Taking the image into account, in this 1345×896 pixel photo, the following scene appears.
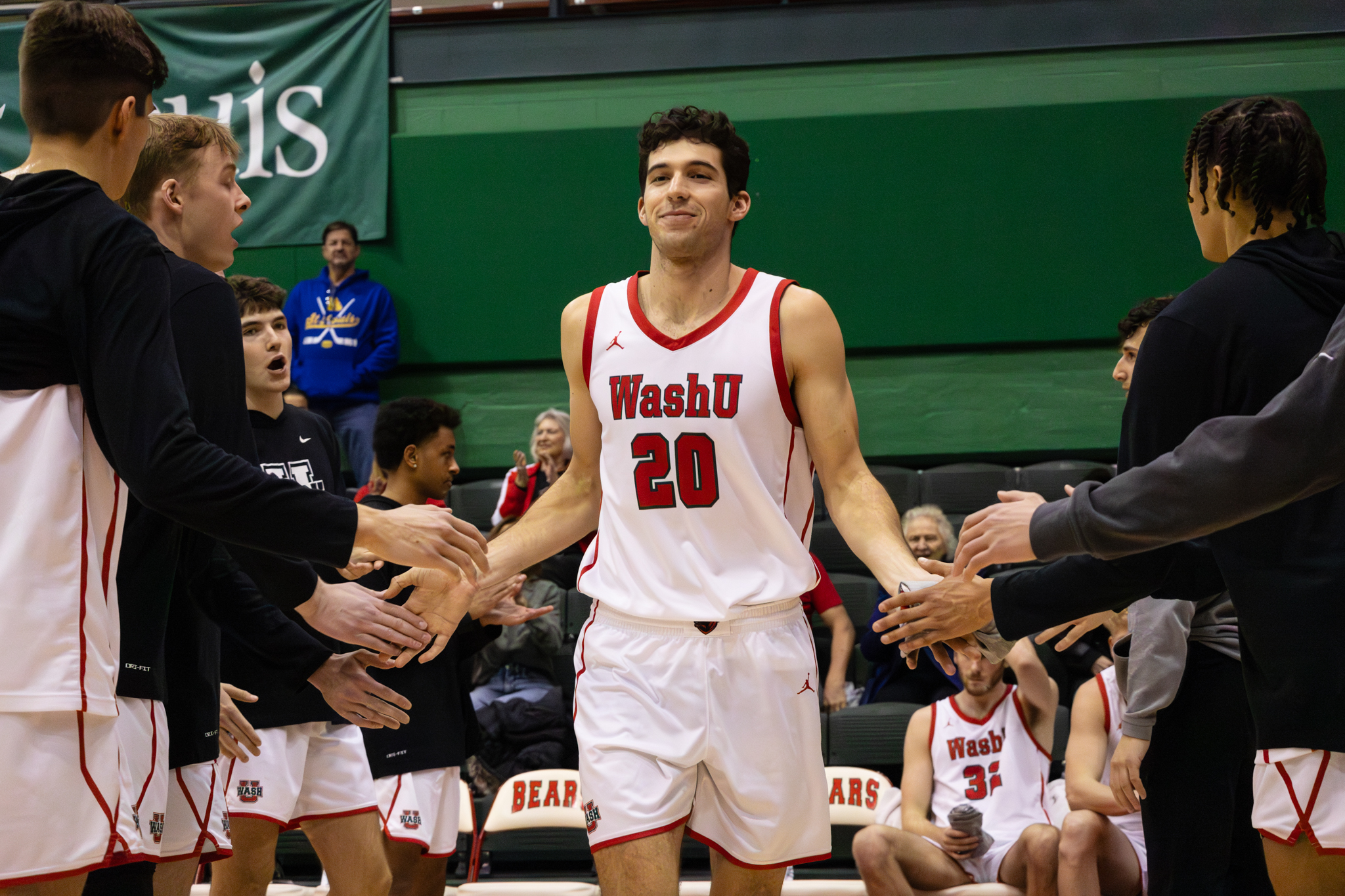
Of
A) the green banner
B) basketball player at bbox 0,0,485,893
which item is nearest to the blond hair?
basketball player at bbox 0,0,485,893

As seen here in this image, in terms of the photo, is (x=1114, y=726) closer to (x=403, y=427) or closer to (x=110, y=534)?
(x=403, y=427)

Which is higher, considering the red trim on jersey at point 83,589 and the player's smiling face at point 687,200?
the player's smiling face at point 687,200

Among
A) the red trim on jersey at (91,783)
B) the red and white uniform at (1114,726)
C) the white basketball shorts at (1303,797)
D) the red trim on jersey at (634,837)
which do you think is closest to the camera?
the red trim on jersey at (91,783)

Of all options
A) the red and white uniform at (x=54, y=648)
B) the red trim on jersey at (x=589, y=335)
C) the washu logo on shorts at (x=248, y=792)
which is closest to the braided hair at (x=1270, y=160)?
the red trim on jersey at (x=589, y=335)

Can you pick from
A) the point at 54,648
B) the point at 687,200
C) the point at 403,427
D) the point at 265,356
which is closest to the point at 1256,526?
the point at 687,200

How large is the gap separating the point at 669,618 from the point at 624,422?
1.89 feet

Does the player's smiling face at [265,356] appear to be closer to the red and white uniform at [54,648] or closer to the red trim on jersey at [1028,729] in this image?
the red and white uniform at [54,648]

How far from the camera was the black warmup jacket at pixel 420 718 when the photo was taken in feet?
18.5

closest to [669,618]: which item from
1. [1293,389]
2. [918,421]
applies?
[1293,389]

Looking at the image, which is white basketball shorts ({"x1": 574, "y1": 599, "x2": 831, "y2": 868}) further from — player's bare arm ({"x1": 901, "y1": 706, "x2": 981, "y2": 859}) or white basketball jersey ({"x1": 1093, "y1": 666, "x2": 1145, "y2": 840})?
player's bare arm ({"x1": 901, "y1": 706, "x2": 981, "y2": 859})

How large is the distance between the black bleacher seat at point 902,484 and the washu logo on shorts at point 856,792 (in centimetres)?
276

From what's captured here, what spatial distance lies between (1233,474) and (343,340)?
863cm

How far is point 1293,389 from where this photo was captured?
6.93ft

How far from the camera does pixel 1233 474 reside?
217 centimetres
